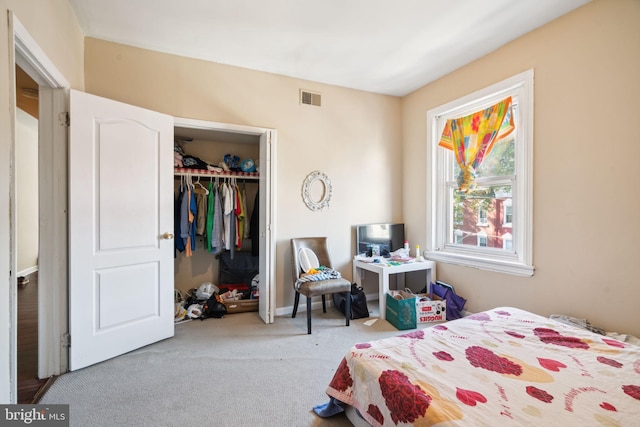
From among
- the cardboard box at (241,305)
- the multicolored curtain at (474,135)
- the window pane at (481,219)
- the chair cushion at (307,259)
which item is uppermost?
the multicolored curtain at (474,135)

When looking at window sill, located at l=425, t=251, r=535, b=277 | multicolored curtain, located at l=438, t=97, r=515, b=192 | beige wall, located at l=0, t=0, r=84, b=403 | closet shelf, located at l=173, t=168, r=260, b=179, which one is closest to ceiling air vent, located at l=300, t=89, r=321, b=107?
closet shelf, located at l=173, t=168, r=260, b=179

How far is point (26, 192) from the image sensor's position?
197 inches

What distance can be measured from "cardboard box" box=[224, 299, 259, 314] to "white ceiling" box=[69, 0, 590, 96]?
2.60 meters

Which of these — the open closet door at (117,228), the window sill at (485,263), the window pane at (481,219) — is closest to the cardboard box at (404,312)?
the window sill at (485,263)

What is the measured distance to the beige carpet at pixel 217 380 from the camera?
1.63m

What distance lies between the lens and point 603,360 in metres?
1.34

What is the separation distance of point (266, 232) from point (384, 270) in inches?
51.5

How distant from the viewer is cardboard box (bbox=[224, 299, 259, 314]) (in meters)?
3.23

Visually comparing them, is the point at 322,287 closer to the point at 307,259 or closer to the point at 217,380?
the point at 307,259

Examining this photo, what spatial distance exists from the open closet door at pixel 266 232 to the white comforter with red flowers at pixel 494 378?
5.30 feet

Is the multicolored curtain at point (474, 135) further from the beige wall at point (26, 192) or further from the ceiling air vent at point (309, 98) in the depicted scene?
the beige wall at point (26, 192)

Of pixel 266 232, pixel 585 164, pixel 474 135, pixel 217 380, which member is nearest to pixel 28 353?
pixel 217 380

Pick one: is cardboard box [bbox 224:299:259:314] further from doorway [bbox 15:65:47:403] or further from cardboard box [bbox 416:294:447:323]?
cardboard box [bbox 416:294:447:323]

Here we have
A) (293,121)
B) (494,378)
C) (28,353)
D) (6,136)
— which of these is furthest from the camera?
(293,121)
